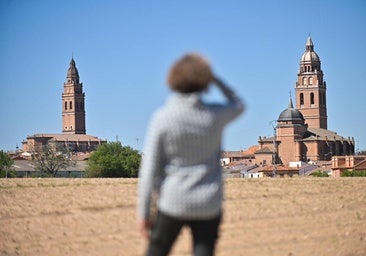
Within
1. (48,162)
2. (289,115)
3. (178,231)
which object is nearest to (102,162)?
(48,162)

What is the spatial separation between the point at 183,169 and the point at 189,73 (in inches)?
25.1

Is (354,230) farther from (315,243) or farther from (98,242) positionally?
(98,242)

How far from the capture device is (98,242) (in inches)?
536

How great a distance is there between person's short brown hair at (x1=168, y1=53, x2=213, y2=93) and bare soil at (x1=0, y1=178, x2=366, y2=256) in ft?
20.2

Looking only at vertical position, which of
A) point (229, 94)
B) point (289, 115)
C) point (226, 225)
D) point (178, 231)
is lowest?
point (226, 225)

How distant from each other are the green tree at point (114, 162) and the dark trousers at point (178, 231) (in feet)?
281

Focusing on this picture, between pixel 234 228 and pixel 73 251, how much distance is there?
307cm

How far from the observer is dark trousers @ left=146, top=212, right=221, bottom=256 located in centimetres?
629

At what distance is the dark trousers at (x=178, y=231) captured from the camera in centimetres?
629

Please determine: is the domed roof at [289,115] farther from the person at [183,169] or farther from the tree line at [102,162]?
the person at [183,169]

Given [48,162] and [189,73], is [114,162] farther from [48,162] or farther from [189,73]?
[189,73]

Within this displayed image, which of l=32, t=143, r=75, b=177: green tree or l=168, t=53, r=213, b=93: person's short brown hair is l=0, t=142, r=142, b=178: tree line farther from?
l=168, t=53, r=213, b=93: person's short brown hair

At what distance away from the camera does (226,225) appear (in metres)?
15.3

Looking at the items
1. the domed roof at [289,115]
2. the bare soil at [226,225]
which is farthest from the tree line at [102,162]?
the bare soil at [226,225]
